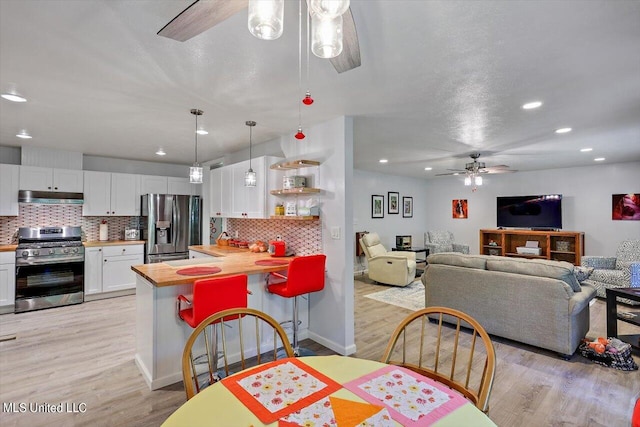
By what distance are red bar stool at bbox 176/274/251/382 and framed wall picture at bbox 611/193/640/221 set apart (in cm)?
741

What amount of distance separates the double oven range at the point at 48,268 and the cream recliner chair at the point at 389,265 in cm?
502

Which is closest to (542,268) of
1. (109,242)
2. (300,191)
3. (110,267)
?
(300,191)

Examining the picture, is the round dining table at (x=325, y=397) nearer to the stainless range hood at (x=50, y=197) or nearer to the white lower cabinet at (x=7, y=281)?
the white lower cabinet at (x=7, y=281)

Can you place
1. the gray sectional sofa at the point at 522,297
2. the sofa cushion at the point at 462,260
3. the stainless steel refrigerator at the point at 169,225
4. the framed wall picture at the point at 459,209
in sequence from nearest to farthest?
the gray sectional sofa at the point at 522,297 < the sofa cushion at the point at 462,260 < the stainless steel refrigerator at the point at 169,225 < the framed wall picture at the point at 459,209

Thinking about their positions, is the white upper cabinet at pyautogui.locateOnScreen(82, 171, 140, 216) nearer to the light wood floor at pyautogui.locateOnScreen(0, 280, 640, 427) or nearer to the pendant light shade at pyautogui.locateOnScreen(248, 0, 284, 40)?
the light wood floor at pyautogui.locateOnScreen(0, 280, 640, 427)

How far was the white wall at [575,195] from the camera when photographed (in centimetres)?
611

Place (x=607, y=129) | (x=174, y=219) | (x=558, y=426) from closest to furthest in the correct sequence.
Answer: (x=558, y=426)
(x=607, y=129)
(x=174, y=219)

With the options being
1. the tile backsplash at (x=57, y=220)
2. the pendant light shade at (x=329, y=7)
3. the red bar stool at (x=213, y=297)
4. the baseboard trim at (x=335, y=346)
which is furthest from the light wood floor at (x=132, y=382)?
the pendant light shade at (x=329, y=7)

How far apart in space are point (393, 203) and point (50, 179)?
691 centimetres

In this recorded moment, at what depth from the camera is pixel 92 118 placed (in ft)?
10.9

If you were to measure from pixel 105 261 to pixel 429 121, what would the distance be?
5.33 metres

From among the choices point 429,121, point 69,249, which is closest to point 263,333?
point 429,121

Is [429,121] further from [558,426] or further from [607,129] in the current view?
[558,426]

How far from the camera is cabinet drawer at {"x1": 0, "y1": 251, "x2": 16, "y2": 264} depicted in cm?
431
